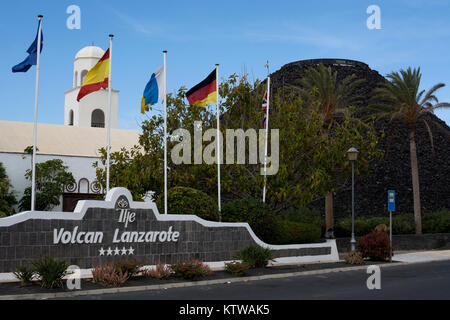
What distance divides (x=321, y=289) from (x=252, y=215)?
335 inches

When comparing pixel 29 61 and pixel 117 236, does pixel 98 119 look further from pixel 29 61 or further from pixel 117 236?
pixel 117 236

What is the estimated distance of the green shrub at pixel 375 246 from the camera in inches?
1038

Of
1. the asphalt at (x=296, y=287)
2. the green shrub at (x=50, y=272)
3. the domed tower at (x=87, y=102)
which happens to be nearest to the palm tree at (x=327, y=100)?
the asphalt at (x=296, y=287)

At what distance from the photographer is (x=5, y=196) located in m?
39.0

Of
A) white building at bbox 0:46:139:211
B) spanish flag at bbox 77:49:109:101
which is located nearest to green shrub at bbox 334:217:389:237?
white building at bbox 0:46:139:211

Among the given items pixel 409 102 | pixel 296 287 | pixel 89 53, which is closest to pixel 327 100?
pixel 409 102

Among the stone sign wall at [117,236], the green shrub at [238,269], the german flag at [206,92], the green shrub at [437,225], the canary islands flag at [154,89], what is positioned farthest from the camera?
the green shrub at [437,225]

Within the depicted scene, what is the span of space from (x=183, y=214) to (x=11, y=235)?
7149 mm

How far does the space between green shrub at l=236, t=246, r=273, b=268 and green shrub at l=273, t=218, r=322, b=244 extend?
10.1 feet

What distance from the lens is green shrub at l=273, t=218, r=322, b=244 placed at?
84.1 ft

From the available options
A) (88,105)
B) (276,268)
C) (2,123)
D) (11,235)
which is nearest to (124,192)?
(11,235)

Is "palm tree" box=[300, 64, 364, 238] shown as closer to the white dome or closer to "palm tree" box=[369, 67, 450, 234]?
"palm tree" box=[369, 67, 450, 234]

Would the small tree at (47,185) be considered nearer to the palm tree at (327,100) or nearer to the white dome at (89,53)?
the white dome at (89,53)

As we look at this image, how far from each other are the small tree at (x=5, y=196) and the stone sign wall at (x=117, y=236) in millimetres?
19636
